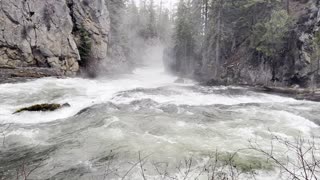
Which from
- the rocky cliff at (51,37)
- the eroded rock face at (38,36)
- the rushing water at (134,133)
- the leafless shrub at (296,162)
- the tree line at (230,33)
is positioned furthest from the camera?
the tree line at (230,33)

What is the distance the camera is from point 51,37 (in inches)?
899

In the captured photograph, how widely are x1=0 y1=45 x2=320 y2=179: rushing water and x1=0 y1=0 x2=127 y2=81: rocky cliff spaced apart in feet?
20.2

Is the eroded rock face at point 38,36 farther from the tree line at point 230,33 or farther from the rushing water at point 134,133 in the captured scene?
the tree line at point 230,33

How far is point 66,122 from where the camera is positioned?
9.98 meters

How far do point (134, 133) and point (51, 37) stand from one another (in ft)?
57.7

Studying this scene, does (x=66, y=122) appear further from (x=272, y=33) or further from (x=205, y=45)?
(x=205, y=45)

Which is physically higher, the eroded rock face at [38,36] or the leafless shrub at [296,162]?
the eroded rock face at [38,36]

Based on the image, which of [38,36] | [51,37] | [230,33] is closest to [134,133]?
[38,36]

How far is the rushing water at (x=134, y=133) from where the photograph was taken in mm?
6102

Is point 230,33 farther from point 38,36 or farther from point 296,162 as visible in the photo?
point 296,162

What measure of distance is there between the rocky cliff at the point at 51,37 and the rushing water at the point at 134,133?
6.17 m

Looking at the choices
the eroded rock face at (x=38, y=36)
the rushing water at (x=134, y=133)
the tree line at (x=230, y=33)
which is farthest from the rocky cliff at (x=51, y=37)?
the tree line at (x=230, y=33)

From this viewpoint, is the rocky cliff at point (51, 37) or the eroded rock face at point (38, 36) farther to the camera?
the rocky cliff at point (51, 37)

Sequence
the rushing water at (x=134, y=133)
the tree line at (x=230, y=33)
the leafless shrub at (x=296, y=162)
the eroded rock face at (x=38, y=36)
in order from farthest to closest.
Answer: the tree line at (x=230, y=33) → the eroded rock face at (x=38, y=36) → the rushing water at (x=134, y=133) → the leafless shrub at (x=296, y=162)
